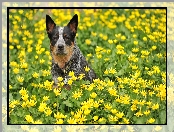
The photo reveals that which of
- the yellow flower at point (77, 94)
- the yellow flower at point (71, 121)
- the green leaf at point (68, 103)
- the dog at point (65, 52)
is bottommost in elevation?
the yellow flower at point (71, 121)

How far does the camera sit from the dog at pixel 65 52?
6672mm

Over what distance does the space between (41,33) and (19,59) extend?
1.35ft

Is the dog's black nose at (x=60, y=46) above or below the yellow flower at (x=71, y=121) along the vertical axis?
above

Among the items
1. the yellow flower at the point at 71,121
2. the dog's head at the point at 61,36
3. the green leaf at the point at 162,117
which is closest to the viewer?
the yellow flower at the point at 71,121

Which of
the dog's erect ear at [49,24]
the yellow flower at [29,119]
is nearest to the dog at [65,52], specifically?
the dog's erect ear at [49,24]

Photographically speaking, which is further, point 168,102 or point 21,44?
point 21,44

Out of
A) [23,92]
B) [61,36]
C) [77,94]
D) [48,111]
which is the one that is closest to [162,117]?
[77,94]

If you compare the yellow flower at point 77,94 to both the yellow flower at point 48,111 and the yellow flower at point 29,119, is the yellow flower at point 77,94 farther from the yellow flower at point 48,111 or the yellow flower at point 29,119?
the yellow flower at point 29,119

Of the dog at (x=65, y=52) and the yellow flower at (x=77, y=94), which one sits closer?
the yellow flower at (x=77, y=94)

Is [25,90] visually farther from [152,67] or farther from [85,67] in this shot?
[152,67]

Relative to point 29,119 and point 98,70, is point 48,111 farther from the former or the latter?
point 98,70

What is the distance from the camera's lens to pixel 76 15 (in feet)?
21.8

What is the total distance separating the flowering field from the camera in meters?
6.51

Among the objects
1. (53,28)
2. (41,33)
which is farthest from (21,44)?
(53,28)
